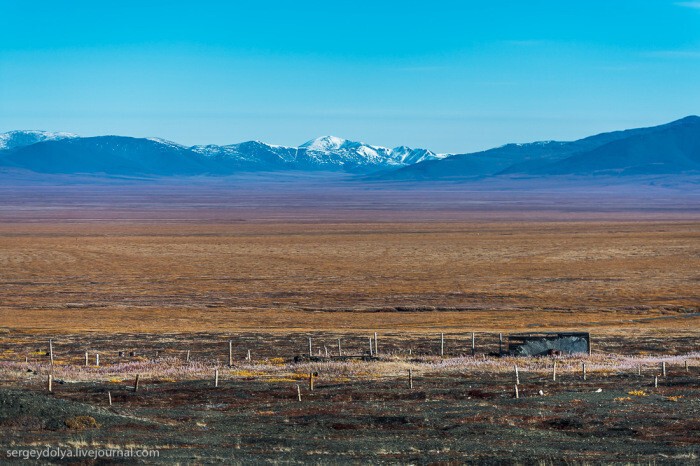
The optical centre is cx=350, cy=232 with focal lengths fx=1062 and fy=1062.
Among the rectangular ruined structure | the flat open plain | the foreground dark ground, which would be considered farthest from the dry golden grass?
the foreground dark ground

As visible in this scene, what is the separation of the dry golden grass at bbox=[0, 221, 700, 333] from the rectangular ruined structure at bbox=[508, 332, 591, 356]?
9.35 m

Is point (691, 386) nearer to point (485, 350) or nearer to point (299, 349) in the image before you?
point (485, 350)

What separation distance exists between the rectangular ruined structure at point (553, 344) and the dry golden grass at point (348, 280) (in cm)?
935

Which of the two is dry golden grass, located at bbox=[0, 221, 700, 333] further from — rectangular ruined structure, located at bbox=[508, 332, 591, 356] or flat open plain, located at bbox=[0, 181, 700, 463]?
rectangular ruined structure, located at bbox=[508, 332, 591, 356]

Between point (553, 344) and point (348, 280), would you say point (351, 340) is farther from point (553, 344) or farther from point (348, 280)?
point (348, 280)

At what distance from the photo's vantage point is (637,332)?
43.1m

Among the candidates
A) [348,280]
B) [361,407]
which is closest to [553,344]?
[361,407]

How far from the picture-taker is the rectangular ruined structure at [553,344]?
35.4 m

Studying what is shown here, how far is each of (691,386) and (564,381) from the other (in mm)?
3260

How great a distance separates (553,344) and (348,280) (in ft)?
100

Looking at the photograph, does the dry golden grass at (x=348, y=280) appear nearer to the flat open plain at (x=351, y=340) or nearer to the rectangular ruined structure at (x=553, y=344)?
the flat open plain at (x=351, y=340)

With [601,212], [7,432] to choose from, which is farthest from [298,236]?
[7,432]

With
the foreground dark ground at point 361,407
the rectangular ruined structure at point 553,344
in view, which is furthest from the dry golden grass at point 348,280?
the foreground dark ground at point 361,407

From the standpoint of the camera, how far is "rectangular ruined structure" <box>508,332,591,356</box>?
116 ft
